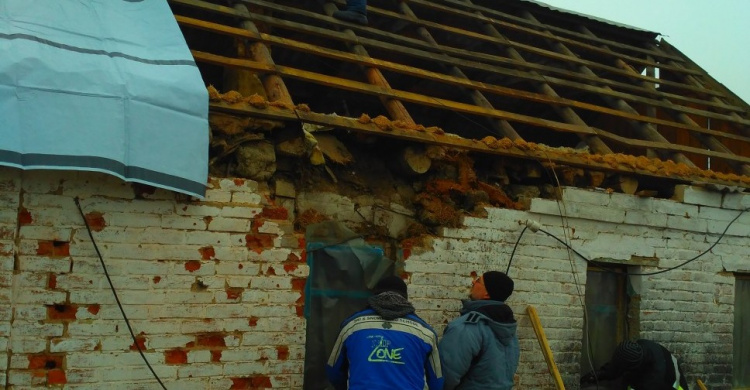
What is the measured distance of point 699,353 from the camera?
757 cm

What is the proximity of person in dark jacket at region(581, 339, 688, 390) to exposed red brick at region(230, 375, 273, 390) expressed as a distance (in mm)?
3032

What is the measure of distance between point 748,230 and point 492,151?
3232 mm

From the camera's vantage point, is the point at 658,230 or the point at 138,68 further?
the point at 658,230

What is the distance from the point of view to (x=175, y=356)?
5.09 m

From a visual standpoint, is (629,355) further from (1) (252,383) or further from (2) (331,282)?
(1) (252,383)

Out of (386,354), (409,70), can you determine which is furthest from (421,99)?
(386,354)

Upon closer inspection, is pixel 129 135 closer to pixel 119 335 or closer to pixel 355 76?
pixel 119 335

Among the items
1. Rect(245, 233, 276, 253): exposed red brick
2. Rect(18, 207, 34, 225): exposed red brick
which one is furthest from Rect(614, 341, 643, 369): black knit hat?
Rect(18, 207, 34, 225): exposed red brick

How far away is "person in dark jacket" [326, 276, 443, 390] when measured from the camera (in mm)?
4773

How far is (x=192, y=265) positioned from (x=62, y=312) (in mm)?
845

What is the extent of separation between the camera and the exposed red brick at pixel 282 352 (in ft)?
17.7

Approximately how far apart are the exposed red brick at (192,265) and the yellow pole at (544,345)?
9.46 ft

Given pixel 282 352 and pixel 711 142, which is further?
pixel 711 142

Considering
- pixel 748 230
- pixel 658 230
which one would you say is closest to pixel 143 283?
pixel 658 230
